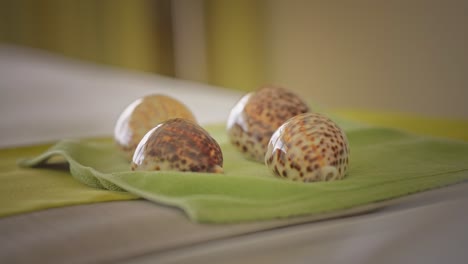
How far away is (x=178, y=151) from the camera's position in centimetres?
92

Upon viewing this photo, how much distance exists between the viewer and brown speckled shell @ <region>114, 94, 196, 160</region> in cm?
113

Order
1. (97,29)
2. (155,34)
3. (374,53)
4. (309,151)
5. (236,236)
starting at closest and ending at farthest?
(236,236)
(309,151)
(374,53)
(97,29)
(155,34)

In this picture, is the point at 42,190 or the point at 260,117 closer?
the point at 42,190

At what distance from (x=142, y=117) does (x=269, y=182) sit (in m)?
0.39

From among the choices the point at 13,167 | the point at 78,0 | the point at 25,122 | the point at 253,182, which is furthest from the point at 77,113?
the point at 78,0

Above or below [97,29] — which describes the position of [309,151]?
above

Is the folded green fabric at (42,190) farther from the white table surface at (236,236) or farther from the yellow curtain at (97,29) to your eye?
the yellow curtain at (97,29)

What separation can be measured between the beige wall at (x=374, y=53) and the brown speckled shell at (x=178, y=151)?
196 centimetres

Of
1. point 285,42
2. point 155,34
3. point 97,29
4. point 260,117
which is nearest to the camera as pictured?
point 260,117

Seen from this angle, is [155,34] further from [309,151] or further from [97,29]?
[309,151]

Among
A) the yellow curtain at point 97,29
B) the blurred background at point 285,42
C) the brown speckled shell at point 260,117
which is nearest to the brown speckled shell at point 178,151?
the brown speckled shell at point 260,117

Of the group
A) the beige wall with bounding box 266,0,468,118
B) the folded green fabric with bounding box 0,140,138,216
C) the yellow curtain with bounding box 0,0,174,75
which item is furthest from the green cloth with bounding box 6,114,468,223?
the yellow curtain with bounding box 0,0,174,75

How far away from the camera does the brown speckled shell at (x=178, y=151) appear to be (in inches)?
35.9

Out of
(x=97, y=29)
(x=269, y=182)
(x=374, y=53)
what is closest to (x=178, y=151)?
(x=269, y=182)
